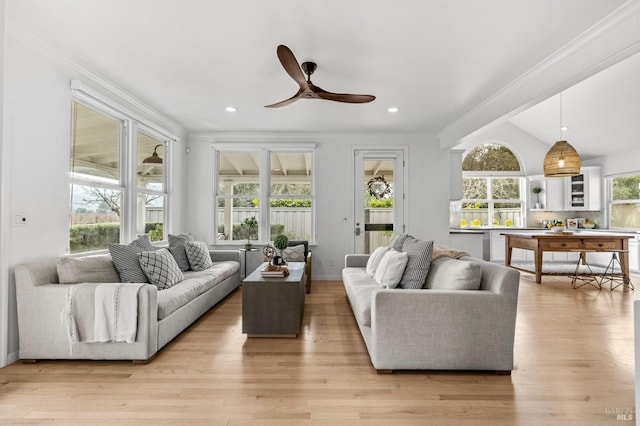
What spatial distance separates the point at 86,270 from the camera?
2.72 metres

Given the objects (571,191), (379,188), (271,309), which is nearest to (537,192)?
(571,191)

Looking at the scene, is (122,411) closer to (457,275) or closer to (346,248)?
(457,275)

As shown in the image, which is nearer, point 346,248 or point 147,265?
point 147,265

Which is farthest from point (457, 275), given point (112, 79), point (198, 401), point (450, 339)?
point (112, 79)

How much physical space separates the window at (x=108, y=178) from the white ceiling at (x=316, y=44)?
47 centimetres

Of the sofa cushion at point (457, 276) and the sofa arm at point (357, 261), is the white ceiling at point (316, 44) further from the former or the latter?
the sofa arm at point (357, 261)

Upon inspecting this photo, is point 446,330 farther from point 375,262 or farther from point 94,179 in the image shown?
point 94,179

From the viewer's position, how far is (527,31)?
101 inches

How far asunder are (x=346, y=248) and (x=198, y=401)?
156 inches

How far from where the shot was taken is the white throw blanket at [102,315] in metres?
2.41

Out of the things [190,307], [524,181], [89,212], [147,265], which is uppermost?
[524,181]

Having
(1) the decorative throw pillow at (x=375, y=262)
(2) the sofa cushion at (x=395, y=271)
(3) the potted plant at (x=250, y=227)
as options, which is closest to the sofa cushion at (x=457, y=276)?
(2) the sofa cushion at (x=395, y=271)

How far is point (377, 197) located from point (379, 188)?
0.16m

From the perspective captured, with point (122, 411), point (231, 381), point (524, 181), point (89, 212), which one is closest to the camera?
point (122, 411)
